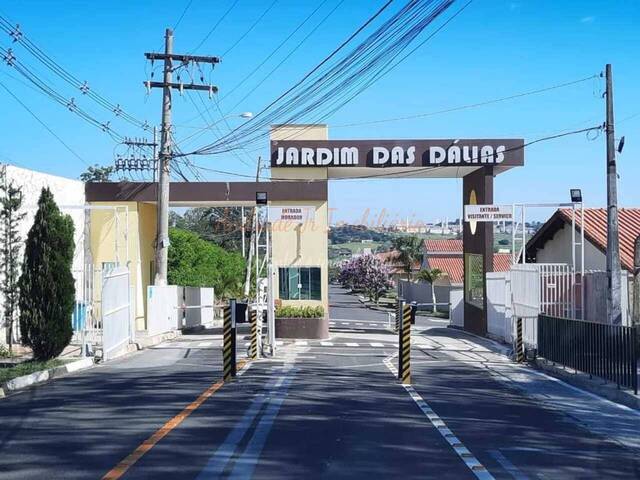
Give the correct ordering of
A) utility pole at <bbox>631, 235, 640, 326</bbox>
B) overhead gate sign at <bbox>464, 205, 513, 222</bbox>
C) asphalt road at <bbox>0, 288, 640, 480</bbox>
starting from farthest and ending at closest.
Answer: overhead gate sign at <bbox>464, 205, 513, 222</bbox>
utility pole at <bbox>631, 235, 640, 326</bbox>
asphalt road at <bbox>0, 288, 640, 480</bbox>

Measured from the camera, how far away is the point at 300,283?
1284 inches

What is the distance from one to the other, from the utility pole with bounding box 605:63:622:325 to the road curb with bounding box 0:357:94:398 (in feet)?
40.5

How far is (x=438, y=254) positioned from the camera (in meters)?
84.7

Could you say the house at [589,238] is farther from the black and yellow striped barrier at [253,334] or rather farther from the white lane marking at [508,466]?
the white lane marking at [508,466]

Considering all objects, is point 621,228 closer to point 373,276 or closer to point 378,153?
point 378,153

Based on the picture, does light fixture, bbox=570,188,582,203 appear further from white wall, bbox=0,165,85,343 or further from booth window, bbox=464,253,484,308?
white wall, bbox=0,165,85,343

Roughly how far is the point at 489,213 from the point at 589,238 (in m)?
3.45

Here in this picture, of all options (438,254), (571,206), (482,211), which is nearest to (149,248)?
(482,211)

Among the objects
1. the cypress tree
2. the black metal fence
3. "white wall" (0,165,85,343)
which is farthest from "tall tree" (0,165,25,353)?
the black metal fence

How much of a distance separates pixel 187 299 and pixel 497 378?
19.6 meters

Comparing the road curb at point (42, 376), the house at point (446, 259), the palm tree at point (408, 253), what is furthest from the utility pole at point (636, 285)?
the palm tree at point (408, 253)

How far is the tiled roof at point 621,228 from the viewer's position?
26.3 metres

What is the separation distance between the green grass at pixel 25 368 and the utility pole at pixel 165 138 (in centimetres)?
1062

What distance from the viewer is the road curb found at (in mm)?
15117
